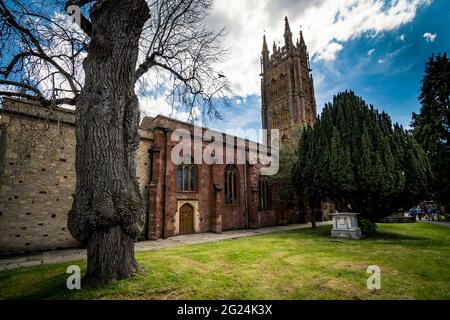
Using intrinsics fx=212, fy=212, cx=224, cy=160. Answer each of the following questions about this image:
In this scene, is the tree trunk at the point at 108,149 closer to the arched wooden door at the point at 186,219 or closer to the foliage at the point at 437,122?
the arched wooden door at the point at 186,219

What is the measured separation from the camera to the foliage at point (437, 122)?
749 inches

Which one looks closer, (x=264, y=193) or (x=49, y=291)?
(x=49, y=291)

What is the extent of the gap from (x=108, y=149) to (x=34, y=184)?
29.5ft

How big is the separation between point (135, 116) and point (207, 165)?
12.0 meters

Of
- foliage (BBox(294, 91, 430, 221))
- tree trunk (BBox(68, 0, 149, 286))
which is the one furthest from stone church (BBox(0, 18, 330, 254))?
foliage (BBox(294, 91, 430, 221))

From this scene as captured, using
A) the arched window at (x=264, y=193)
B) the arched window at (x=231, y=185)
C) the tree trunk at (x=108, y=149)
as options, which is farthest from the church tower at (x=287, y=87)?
the tree trunk at (x=108, y=149)

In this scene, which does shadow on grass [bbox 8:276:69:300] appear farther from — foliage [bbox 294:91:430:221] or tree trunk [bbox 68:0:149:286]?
foliage [bbox 294:91:430:221]

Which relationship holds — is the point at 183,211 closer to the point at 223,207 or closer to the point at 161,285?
the point at 223,207

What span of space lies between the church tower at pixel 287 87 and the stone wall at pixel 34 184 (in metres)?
30.8

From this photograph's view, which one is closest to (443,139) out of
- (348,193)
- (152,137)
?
(348,193)

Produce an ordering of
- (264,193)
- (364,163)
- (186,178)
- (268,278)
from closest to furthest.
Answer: (268,278) → (364,163) → (186,178) → (264,193)

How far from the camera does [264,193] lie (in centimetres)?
2122

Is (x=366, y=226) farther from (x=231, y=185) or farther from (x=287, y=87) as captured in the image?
(x=287, y=87)

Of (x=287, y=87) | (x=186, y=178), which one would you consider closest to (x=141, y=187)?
(x=186, y=178)
